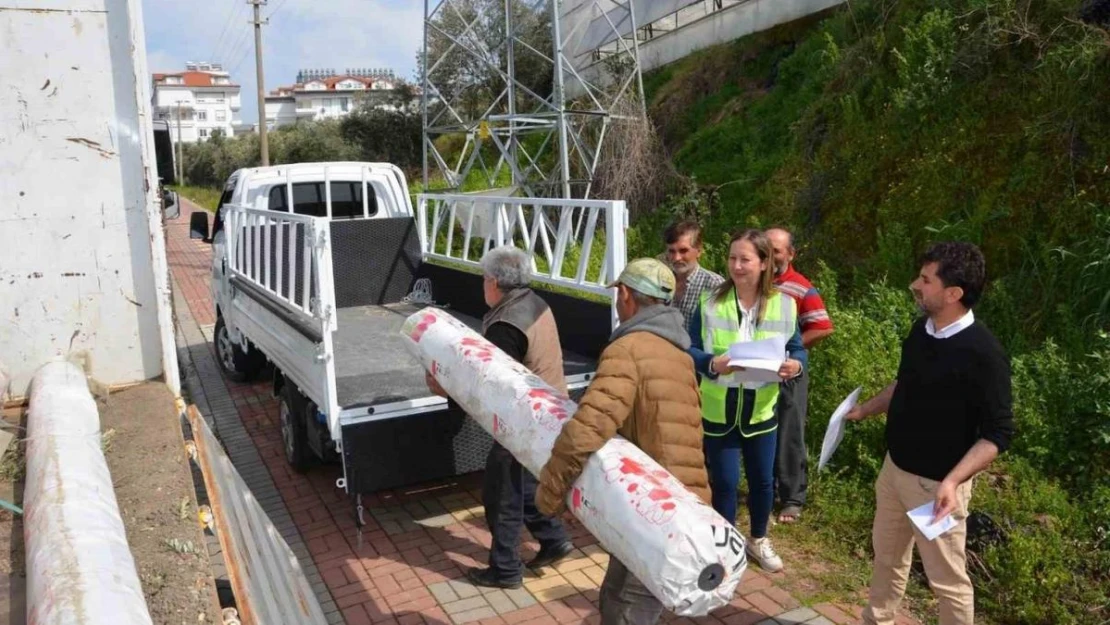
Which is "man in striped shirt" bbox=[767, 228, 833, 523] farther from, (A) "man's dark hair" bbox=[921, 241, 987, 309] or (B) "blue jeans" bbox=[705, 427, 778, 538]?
(A) "man's dark hair" bbox=[921, 241, 987, 309]

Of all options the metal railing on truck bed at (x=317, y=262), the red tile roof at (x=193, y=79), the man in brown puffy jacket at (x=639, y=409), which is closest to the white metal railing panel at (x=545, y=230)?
the metal railing on truck bed at (x=317, y=262)

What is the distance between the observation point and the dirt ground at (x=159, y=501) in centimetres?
185

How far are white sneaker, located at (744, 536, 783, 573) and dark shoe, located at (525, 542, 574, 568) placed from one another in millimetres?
940

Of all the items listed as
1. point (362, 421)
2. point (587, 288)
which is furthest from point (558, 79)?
point (362, 421)

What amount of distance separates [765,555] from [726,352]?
1.17m

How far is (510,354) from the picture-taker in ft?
13.1

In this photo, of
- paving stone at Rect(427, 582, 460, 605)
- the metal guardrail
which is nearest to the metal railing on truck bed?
paving stone at Rect(427, 582, 460, 605)

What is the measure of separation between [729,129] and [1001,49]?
5189mm

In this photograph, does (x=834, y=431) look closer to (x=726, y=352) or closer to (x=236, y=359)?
(x=726, y=352)

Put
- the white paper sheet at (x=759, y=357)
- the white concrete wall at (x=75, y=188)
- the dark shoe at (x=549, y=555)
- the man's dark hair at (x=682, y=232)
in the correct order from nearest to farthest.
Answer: the white concrete wall at (x=75, y=188) < the white paper sheet at (x=759, y=357) < the dark shoe at (x=549, y=555) < the man's dark hair at (x=682, y=232)

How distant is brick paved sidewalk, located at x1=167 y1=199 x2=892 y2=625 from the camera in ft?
13.2

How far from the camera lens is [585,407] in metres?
2.73

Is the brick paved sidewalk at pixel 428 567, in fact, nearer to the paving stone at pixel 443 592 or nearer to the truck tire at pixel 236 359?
the paving stone at pixel 443 592

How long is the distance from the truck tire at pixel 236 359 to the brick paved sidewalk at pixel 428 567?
77.2 inches
